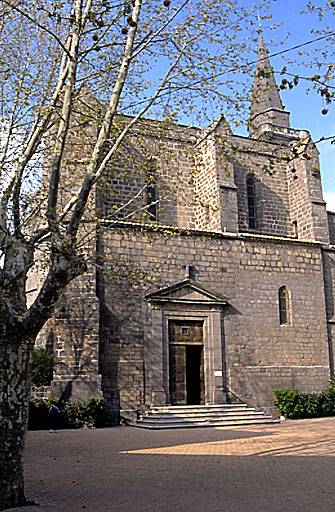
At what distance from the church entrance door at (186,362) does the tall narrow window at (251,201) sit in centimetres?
641

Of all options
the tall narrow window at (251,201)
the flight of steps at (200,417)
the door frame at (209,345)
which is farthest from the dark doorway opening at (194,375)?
the tall narrow window at (251,201)

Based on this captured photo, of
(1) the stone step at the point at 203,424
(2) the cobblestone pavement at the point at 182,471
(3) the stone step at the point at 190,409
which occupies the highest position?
(3) the stone step at the point at 190,409

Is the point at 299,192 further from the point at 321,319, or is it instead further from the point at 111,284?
the point at 111,284

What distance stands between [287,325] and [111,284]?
7.38 m

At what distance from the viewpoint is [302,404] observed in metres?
19.0

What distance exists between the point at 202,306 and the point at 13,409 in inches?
506

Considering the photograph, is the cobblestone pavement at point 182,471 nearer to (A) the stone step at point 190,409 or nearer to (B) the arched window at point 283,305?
(A) the stone step at point 190,409

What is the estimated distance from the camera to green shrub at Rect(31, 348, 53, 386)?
17.1m

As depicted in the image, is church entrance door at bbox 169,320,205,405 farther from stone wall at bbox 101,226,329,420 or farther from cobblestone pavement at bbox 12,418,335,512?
cobblestone pavement at bbox 12,418,335,512

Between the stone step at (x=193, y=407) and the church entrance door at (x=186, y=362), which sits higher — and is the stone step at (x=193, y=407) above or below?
below

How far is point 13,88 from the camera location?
9969mm

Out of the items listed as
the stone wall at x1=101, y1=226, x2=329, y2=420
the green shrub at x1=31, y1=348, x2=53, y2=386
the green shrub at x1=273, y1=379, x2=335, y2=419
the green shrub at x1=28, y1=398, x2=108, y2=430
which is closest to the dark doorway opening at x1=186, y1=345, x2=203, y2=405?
the stone wall at x1=101, y1=226, x2=329, y2=420

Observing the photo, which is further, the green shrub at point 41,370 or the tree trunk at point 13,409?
the green shrub at point 41,370

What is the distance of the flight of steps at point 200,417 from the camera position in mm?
16234
